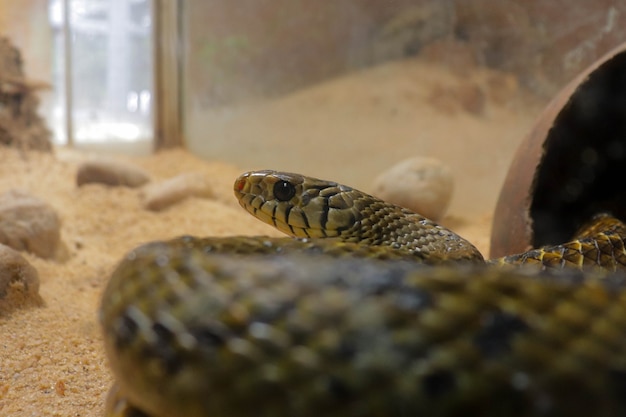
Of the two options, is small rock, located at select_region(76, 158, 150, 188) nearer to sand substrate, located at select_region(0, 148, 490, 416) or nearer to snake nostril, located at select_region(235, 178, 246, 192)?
sand substrate, located at select_region(0, 148, 490, 416)

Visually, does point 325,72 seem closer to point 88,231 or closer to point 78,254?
point 88,231

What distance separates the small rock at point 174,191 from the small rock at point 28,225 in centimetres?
151

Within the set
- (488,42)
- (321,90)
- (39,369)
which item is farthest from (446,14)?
(39,369)

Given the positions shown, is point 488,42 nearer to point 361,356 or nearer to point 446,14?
point 446,14

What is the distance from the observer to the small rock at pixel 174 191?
18.0ft

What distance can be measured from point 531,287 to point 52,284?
3024 millimetres

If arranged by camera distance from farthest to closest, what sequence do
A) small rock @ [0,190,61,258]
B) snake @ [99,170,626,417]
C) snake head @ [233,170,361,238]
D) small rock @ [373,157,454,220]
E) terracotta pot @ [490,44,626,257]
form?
small rock @ [373,157,454,220], small rock @ [0,190,61,258], terracotta pot @ [490,44,626,257], snake head @ [233,170,361,238], snake @ [99,170,626,417]

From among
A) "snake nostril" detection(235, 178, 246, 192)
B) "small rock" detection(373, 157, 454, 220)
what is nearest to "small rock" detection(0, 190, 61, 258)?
"snake nostril" detection(235, 178, 246, 192)

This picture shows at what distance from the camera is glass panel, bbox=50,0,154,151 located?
8.32 meters

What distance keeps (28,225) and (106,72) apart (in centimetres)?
544

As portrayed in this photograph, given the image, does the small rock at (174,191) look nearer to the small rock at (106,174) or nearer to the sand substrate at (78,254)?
the sand substrate at (78,254)

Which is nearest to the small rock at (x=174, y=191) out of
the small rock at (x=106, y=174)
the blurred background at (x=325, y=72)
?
the small rock at (x=106, y=174)

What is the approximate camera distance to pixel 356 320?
109 centimetres

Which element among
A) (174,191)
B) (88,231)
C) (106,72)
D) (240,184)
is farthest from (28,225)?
(106,72)
